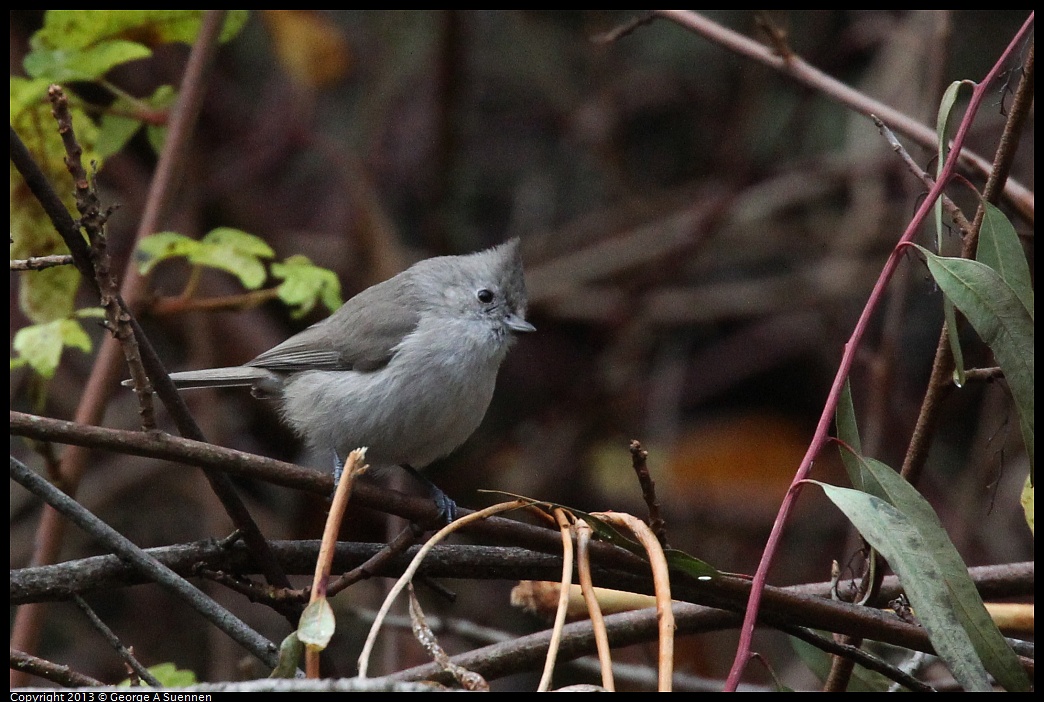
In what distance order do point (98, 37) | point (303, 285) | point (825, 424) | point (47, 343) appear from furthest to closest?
point (98, 37)
point (303, 285)
point (47, 343)
point (825, 424)

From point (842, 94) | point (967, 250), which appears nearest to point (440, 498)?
point (842, 94)

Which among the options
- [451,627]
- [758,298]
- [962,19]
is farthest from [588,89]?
[451,627]

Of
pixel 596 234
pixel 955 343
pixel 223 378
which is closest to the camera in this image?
pixel 955 343

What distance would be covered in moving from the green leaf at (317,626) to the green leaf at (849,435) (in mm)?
970

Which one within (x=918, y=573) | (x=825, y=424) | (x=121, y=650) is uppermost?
(x=825, y=424)

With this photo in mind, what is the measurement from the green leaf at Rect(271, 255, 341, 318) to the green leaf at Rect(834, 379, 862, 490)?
1.49 metres

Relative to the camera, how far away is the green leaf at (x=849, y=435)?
188 centimetres

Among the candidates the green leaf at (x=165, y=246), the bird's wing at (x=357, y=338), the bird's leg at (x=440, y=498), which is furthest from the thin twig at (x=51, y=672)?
the bird's wing at (x=357, y=338)

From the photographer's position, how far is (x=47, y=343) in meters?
2.59

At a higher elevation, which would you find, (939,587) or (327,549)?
(327,549)

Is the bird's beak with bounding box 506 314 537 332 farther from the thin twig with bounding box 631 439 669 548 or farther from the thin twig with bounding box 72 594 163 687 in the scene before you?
the thin twig with bounding box 72 594 163 687

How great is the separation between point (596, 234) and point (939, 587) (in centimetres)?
517

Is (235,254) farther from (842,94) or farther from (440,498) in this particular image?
(842,94)

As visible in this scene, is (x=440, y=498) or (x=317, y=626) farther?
(x=440, y=498)
